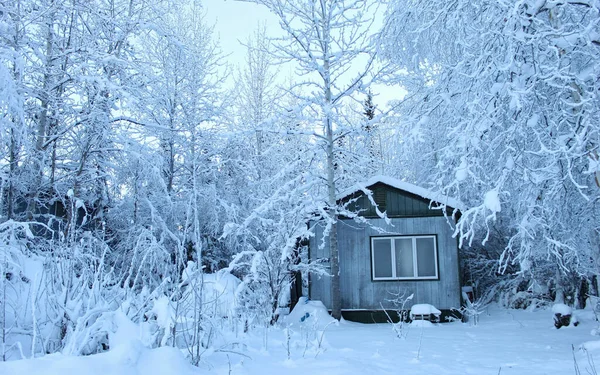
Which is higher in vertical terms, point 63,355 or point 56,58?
point 56,58

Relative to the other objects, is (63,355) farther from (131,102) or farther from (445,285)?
(445,285)

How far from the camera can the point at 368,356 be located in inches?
232

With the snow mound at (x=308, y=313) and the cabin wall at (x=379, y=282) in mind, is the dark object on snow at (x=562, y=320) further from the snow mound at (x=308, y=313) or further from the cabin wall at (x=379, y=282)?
the snow mound at (x=308, y=313)

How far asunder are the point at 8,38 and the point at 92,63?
7.03 feet

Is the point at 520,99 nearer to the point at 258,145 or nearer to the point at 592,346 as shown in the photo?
the point at 592,346

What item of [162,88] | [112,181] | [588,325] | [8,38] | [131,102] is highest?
[162,88]

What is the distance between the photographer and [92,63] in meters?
10.5

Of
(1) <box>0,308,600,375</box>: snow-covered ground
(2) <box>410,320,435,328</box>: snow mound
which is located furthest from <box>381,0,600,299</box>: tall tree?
(2) <box>410,320,435,328</box>: snow mound

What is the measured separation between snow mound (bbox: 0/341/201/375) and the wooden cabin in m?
8.55

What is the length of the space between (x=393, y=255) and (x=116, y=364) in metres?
9.81

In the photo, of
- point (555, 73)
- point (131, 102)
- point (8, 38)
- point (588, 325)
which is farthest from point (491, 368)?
point (8, 38)

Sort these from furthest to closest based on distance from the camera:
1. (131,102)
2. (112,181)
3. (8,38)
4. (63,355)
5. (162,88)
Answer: (162,88) < (112,181) < (131,102) < (8,38) < (63,355)

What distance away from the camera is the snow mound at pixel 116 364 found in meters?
3.31

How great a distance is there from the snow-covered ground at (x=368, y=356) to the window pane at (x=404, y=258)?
2.88 metres
